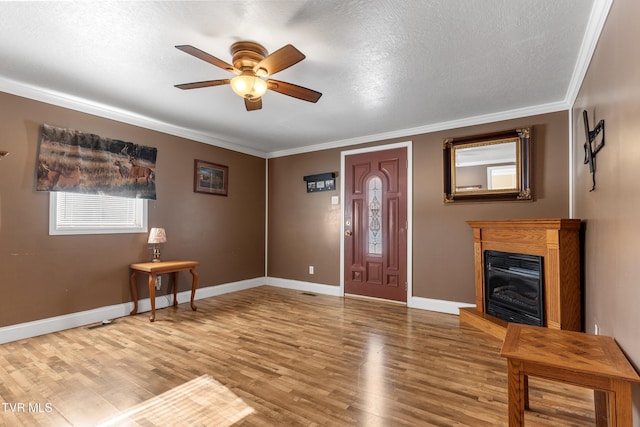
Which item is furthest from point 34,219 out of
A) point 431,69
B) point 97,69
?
point 431,69

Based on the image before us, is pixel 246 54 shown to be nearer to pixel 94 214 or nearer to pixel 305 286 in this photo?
pixel 94 214

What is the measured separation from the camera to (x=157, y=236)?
12.5ft

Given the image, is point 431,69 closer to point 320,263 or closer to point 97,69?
point 97,69

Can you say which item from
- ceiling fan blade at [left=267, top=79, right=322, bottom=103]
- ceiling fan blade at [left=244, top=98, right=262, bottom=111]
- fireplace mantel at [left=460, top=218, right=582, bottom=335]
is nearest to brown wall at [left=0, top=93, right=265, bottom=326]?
ceiling fan blade at [left=244, top=98, right=262, bottom=111]

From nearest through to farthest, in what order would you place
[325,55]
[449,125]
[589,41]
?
1. [589,41]
2. [325,55]
3. [449,125]

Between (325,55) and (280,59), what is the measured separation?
0.52 meters

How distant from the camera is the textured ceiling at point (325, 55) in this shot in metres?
1.92

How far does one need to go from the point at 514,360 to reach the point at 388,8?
204cm

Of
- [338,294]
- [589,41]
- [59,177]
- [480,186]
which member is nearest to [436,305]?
[338,294]

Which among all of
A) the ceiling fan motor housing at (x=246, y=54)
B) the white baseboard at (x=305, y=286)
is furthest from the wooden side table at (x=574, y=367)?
the white baseboard at (x=305, y=286)

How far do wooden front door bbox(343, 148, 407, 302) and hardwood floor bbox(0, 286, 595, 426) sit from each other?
0.88m

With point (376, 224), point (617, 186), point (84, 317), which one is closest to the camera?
point (617, 186)

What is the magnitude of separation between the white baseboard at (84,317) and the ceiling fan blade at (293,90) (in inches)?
125

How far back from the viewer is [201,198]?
15.3ft
